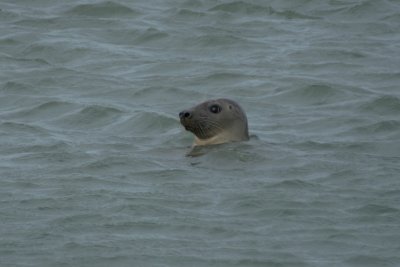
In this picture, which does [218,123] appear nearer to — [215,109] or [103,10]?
[215,109]

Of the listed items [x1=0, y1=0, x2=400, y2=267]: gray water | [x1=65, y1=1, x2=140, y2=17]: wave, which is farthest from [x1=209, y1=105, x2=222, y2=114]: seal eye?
[x1=65, y1=1, x2=140, y2=17]: wave

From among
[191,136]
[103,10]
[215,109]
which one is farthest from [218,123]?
[103,10]

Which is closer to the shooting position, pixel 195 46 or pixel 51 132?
pixel 51 132

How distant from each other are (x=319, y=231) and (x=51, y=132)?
5.13 meters

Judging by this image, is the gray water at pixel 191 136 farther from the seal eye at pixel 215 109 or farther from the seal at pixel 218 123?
the seal eye at pixel 215 109

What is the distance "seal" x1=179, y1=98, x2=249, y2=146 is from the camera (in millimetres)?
13727

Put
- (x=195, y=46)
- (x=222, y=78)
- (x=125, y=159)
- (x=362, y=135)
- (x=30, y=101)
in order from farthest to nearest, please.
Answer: (x=195, y=46)
(x=222, y=78)
(x=30, y=101)
(x=362, y=135)
(x=125, y=159)

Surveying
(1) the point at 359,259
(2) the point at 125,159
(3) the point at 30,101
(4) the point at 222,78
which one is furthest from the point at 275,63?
(1) the point at 359,259

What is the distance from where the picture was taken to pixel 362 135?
1395 cm

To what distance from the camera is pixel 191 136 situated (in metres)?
14.5

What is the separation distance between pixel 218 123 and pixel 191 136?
75 centimetres

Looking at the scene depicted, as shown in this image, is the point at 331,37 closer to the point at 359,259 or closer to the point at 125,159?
the point at 125,159

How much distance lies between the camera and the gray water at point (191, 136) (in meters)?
9.51

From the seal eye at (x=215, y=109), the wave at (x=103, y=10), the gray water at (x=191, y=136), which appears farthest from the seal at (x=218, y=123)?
the wave at (x=103, y=10)
